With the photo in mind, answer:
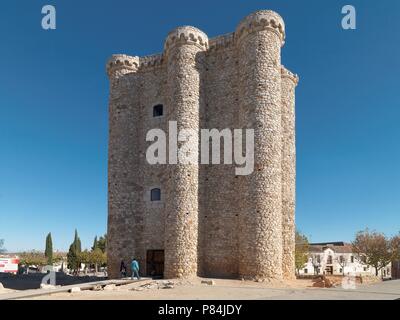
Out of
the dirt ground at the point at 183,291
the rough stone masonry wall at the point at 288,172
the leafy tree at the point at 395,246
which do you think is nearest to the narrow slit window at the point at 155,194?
the dirt ground at the point at 183,291

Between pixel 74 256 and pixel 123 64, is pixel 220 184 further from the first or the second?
pixel 74 256

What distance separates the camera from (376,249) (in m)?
43.1

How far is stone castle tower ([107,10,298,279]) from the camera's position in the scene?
2177 cm

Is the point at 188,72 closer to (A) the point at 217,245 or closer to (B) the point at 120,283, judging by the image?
(A) the point at 217,245

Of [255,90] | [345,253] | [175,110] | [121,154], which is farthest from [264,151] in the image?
[345,253]

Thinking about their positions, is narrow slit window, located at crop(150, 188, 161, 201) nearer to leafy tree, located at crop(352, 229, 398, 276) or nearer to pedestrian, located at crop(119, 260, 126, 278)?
pedestrian, located at crop(119, 260, 126, 278)

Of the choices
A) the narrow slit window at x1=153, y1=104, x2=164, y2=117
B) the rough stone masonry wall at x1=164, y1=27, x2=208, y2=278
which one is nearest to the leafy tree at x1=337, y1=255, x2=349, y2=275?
the rough stone masonry wall at x1=164, y1=27, x2=208, y2=278

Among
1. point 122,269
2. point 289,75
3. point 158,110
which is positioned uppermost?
point 289,75

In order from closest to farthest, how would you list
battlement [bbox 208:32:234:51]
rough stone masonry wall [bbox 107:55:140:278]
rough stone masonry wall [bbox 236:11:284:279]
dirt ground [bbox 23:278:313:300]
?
dirt ground [bbox 23:278:313:300], rough stone masonry wall [bbox 236:11:284:279], battlement [bbox 208:32:234:51], rough stone masonry wall [bbox 107:55:140:278]

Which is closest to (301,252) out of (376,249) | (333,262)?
(376,249)

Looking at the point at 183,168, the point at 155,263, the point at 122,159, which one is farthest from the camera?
the point at 122,159
